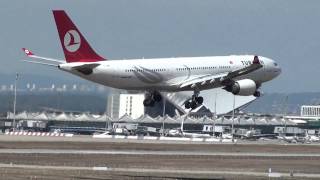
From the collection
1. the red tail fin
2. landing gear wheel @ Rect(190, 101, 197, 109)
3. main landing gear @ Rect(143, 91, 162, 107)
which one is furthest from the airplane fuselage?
landing gear wheel @ Rect(190, 101, 197, 109)

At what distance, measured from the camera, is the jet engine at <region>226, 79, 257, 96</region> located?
11181 cm

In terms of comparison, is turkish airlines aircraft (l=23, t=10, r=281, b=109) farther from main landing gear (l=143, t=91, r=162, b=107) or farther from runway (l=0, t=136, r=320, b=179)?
runway (l=0, t=136, r=320, b=179)

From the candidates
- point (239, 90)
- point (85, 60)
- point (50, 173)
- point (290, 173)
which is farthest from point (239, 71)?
point (50, 173)

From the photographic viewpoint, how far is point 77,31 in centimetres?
10938

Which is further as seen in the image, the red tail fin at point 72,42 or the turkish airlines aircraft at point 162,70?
the red tail fin at point 72,42

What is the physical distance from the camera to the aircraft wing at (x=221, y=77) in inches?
4390

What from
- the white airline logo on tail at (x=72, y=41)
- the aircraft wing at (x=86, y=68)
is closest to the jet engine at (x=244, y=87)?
the aircraft wing at (x=86, y=68)

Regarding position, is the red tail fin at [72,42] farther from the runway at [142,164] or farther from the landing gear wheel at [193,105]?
the landing gear wheel at [193,105]

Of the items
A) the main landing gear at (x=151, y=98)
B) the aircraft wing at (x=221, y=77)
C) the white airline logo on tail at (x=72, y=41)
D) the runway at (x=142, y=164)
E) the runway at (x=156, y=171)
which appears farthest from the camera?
the main landing gear at (x=151, y=98)

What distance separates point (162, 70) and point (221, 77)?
7.90m

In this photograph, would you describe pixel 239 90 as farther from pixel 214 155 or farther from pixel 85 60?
pixel 85 60

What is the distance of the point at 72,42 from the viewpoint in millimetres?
A: 107562

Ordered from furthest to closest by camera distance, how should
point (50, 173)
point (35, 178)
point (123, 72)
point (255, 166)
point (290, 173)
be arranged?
point (123, 72)
point (255, 166)
point (290, 173)
point (50, 173)
point (35, 178)

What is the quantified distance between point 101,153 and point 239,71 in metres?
18.1
